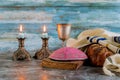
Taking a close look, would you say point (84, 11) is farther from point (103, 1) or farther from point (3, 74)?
point (3, 74)

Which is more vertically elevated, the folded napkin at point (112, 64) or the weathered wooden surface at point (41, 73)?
the folded napkin at point (112, 64)

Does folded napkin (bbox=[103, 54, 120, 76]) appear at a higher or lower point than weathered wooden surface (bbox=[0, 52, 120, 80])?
higher

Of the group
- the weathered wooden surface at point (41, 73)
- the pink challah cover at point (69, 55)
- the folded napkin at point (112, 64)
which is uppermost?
the pink challah cover at point (69, 55)

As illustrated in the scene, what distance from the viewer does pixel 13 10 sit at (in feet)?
5.56

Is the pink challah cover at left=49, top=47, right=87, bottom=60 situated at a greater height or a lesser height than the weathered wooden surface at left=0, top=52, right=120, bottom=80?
greater

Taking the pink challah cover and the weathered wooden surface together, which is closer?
the weathered wooden surface

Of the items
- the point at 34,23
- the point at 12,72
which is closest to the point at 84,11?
the point at 34,23

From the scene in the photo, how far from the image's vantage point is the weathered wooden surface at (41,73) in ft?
3.07

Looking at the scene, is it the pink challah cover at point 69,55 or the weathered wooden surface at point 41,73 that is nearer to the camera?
the weathered wooden surface at point 41,73

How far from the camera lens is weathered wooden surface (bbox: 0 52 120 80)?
93cm

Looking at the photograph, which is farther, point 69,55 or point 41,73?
point 69,55

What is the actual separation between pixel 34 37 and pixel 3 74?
29.7 inches

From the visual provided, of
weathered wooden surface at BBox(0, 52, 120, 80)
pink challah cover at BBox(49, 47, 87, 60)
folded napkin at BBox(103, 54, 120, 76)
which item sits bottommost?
weathered wooden surface at BBox(0, 52, 120, 80)

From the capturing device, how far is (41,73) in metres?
0.99
